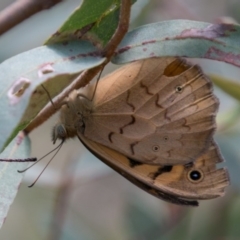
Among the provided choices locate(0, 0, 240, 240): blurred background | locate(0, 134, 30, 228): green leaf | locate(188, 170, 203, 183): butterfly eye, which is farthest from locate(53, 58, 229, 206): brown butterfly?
locate(0, 0, 240, 240): blurred background

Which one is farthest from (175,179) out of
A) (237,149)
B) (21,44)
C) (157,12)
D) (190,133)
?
(157,12)

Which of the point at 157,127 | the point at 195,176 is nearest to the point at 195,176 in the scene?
the point at 195,176

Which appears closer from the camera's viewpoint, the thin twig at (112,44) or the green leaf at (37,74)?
the green leaf at (37,74)

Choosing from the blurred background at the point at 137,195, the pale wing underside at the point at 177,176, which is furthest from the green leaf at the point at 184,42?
the blurred background at the point at 137,195

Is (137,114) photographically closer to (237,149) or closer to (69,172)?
(237,149)

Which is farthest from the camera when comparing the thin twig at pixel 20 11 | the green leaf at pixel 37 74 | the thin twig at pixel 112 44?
the thin twig at pixel 20 11

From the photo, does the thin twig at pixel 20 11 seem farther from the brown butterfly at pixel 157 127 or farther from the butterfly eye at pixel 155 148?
the butterfly eye at pixel 155 148
